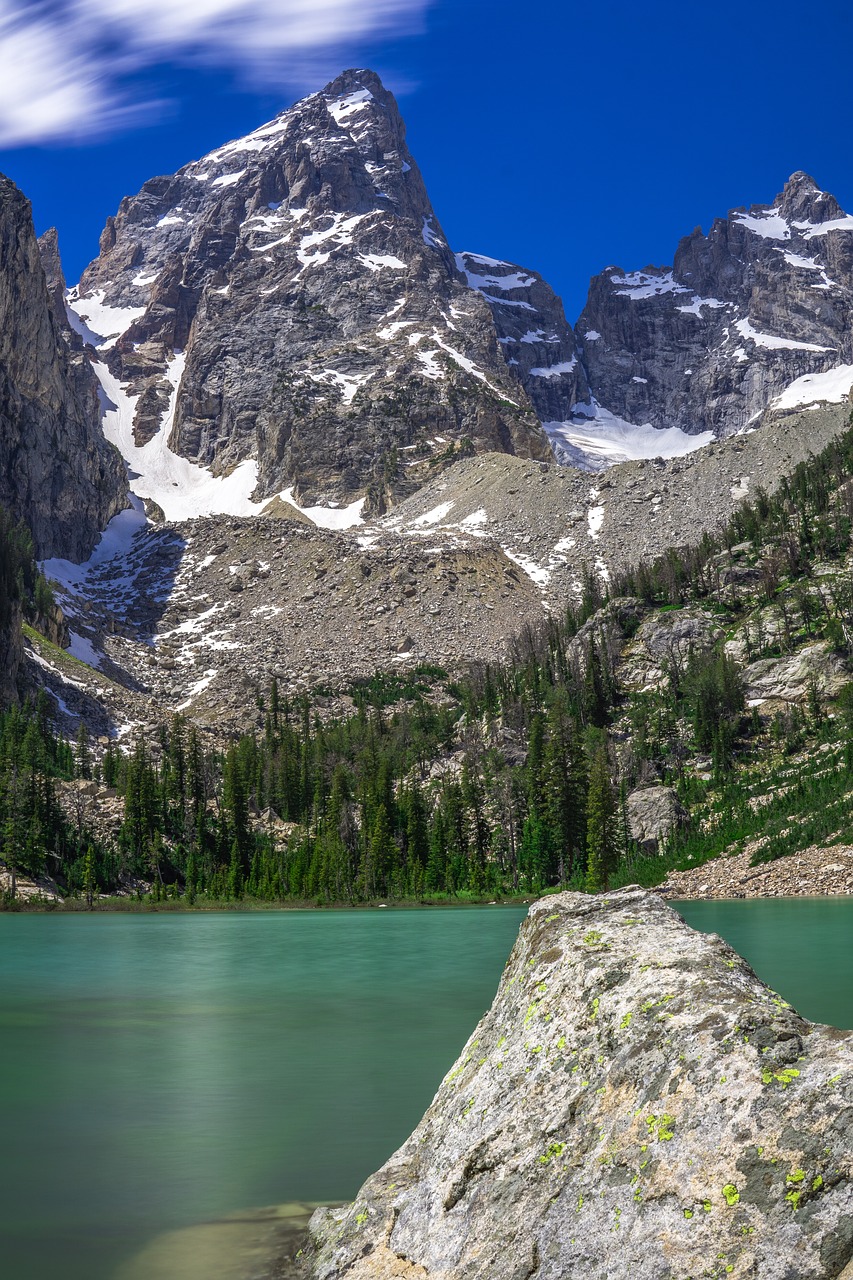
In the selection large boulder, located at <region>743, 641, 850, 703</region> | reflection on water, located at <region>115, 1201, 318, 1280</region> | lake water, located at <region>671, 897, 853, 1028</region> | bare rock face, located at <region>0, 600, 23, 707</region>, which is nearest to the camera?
reflection on water, located at <region>115, 1201, 318, 1280</region>

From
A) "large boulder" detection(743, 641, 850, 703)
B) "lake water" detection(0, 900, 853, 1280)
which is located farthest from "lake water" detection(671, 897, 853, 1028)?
"large boulder" detection(743, 641, 850, 703)

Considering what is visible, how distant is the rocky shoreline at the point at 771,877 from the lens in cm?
6719

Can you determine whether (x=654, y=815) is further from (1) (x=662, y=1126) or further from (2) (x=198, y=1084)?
(1) (x=662, y=1126)

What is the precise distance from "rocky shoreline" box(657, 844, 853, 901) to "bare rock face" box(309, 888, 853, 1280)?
63.6 meters

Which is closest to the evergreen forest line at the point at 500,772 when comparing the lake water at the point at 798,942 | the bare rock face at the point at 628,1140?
the lake water at the point at 798,942

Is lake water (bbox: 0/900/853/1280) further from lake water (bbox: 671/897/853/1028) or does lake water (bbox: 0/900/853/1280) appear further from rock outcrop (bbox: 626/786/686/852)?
rock outcrop (bbox: 626/786/686/852)

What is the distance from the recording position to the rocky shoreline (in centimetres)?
6719

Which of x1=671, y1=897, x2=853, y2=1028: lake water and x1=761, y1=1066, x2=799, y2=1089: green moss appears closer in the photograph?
x1=761, y1=1066, x2=799, y2=1089: green moss

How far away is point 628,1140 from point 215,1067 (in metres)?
16.9

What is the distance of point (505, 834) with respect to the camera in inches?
4213

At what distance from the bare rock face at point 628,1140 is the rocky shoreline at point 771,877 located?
6363 cm

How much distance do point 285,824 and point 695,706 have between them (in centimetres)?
5218

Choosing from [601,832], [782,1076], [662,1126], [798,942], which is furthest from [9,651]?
[782,1076]

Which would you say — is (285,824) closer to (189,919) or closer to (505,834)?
(505,834)
